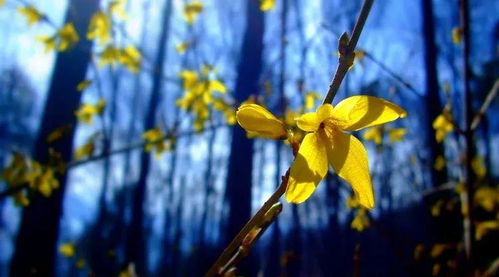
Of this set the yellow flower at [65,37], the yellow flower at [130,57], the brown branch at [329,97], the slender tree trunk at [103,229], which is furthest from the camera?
the slender tree trunk at [103,229]

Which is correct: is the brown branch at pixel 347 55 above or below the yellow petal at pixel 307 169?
above

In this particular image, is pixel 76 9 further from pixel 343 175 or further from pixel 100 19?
pixel 343 175

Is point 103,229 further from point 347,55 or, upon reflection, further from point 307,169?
point 347,55

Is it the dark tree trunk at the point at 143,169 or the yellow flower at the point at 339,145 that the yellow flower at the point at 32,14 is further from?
the dark tree trunk at the point at 143,169

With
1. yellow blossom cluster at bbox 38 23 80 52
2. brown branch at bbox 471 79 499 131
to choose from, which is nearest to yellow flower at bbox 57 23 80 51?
yellow blossom cluster at bbox 38 23 80 52

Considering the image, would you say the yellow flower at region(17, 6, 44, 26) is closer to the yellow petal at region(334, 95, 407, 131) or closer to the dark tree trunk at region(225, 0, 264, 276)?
the dark tree trunk at region(225, 0, 264, 276)

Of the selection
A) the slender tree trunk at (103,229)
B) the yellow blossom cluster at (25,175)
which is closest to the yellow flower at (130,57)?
the yellow blossom cluster at (25,175)

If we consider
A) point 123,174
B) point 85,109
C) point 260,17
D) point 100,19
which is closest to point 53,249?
point 85,109

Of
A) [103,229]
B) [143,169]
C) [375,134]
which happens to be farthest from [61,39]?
[103,229]
